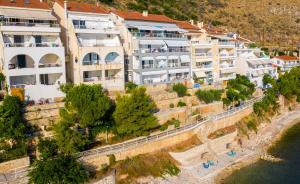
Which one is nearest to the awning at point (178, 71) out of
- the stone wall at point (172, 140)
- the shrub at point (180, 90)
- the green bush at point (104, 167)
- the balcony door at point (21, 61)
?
the shrub at point (180, 90)

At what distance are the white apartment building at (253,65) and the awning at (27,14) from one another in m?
48.0

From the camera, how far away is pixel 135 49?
5728 centimetres

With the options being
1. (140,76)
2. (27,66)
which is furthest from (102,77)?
(27,66)

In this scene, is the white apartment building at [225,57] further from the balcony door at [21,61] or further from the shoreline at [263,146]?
the balcony door at [21,61]

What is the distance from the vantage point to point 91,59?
5141 cm

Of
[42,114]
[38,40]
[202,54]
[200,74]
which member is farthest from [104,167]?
[202,54]

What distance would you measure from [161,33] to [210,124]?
19.0 metres

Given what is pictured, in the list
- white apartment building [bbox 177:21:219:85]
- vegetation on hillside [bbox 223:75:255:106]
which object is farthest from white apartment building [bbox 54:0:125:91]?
vegetation on hillside [bbox 223:75:255:106]

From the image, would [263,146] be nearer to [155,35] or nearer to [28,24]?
[155,35]

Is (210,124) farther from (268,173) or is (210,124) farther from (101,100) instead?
(101,100)

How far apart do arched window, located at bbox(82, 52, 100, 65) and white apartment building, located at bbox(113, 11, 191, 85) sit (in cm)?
755

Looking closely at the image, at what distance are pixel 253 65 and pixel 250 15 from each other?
78.3 metres

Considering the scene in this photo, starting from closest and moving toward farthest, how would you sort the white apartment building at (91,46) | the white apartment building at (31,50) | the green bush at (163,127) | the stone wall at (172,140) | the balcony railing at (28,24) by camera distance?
the stone wall at (172,140), the white apartment building at (31,50), the balcony railing at (28,24), the green bush at (163,127), the white apartment building at (91,46)

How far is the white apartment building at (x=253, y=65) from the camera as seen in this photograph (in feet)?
265
